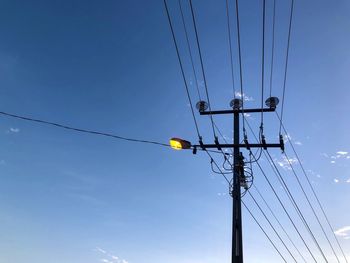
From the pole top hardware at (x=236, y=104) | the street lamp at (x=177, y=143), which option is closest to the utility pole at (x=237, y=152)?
the pole top hardware at (x=236, y=104)

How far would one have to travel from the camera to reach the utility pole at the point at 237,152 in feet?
35.0

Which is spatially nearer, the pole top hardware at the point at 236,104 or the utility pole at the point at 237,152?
the utility pole at the point at 237,152

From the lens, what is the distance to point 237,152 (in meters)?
12.6

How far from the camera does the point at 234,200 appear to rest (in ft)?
38.0

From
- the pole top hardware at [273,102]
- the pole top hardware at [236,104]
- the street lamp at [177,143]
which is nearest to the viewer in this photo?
the street lamp at [177,143]

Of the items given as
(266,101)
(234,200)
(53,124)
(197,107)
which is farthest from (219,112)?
(53,124)

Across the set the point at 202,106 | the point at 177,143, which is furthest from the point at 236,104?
the point at 177,143

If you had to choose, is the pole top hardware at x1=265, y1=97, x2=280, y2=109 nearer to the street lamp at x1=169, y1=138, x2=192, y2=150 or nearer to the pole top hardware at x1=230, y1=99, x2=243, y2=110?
the pole top hardware at x1=230, y1=99, x2=243, y2=110

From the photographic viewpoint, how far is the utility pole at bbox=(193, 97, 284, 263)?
10656 mm

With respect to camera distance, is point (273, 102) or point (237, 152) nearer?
point (237, 152)

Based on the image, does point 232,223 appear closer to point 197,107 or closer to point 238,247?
point 238,247

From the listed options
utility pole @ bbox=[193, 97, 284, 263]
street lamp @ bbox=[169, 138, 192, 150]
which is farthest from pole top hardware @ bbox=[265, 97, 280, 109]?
street lamp @ bbox=[169, 138, 192, 150]

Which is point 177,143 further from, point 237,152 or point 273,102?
point 273,102

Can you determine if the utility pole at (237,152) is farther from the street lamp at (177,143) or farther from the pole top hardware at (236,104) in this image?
the street lamp at (177,143)
